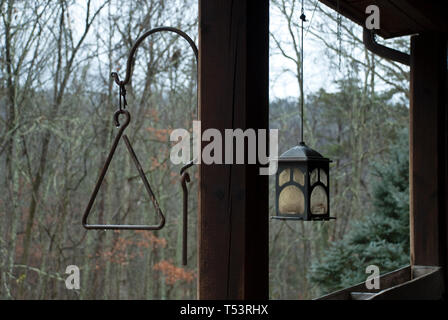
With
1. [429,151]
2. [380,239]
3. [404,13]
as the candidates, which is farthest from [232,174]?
[380,239]

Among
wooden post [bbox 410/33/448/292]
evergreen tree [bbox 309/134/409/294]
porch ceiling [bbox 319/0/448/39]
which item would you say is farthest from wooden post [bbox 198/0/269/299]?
evergreen tree [bbox 309/134/409/294]

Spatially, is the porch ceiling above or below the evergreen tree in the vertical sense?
above

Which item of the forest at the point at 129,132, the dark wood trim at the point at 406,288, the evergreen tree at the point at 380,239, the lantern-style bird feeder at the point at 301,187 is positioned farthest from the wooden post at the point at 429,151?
the forest at the point at 129,132

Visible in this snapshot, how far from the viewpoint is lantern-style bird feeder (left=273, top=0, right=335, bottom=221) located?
6.47 feet

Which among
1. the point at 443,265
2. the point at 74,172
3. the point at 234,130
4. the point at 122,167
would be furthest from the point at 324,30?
the point at 234,130

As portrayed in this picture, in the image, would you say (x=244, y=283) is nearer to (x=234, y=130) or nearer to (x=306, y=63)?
(x=234, y=130)

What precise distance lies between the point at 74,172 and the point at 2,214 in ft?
3.11

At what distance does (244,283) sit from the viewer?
129 centimetres

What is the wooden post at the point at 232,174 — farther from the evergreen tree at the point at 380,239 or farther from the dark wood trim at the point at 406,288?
the evergreen tree at the point at 380,239

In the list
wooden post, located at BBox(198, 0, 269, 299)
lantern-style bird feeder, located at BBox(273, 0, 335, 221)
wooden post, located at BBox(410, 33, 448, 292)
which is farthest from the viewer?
wooden post, located at BBox(410, 33, 448, 292)

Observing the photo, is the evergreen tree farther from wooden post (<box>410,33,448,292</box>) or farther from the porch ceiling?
the porch ceiling

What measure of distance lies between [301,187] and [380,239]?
3416 millimetres

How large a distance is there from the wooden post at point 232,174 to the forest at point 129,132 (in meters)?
5.23

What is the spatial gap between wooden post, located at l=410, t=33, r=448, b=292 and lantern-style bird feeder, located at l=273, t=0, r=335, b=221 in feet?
3.38
